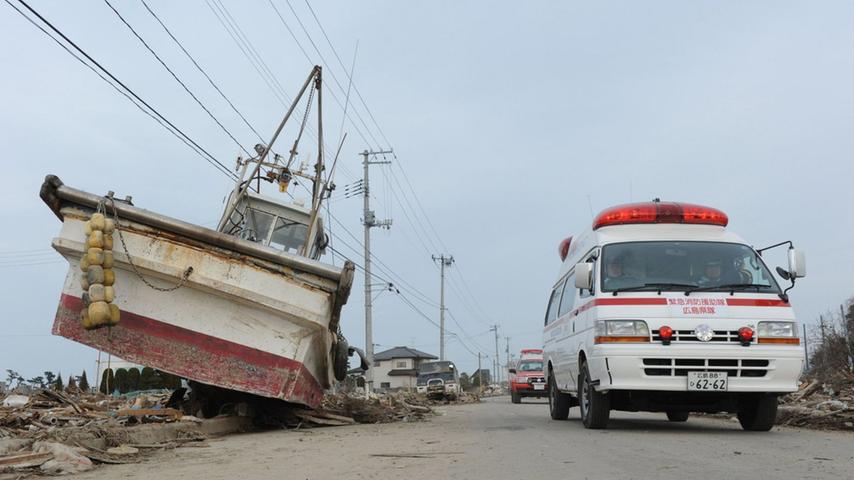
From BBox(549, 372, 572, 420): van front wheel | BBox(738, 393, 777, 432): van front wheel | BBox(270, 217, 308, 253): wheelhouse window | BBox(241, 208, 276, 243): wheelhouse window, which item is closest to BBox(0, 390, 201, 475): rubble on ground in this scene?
BBox(241, 208, 276, 243): wheelhouse window

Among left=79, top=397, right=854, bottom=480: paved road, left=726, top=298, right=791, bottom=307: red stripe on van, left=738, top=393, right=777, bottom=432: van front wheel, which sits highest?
left=726, top=298, right=791, bottom=307: red stripe on van

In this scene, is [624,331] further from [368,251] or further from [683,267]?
[368,251]

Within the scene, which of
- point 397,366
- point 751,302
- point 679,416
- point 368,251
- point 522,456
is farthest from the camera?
point 397,366

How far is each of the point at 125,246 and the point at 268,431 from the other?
10.7 ft

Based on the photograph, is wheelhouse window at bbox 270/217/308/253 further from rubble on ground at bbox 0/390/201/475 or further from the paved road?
the paved road

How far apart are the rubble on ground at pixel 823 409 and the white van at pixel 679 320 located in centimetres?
176

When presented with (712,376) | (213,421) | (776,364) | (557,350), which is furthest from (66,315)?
(776,364)

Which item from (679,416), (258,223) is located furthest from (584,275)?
(258,223)

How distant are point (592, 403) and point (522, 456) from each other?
102 inches

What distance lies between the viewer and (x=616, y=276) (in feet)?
28.3

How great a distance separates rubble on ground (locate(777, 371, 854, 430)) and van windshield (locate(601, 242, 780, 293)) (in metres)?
2.72

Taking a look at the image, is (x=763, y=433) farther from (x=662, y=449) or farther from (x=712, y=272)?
(x=662, y=449)

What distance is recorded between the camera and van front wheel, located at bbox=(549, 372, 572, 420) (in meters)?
11.6

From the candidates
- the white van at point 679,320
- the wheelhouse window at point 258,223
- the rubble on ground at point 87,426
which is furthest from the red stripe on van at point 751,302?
the wheelhouse window at point 258,223
